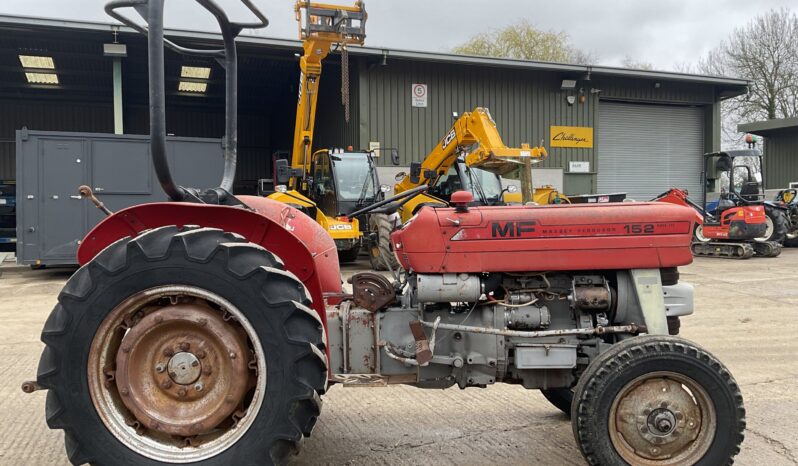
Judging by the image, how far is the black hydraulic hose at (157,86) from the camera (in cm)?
226

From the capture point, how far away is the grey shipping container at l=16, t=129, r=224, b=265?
10570 mm

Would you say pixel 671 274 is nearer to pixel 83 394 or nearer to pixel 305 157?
pixel 83 394

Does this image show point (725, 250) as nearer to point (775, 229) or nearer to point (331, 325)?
point (775, 229)

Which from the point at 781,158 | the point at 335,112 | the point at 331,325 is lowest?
the point at 331,325

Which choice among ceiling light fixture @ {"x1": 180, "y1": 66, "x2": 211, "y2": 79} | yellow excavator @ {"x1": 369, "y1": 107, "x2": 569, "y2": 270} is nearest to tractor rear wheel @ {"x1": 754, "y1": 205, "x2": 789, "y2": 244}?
yellow excavator @ {"x1": 369, "y1": 107, "x2": 569, "y2": 270}

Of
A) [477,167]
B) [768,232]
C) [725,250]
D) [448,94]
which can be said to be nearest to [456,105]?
[448,94]

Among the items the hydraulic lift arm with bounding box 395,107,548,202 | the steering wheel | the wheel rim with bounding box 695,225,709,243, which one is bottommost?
the wheel rim with bounding box 695,225,709,243

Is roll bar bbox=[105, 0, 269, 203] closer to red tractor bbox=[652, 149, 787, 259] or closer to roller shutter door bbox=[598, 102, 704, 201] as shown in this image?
red tractor bbox=[652, 149, 787, 259]

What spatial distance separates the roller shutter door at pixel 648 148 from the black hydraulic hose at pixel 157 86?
716 inches

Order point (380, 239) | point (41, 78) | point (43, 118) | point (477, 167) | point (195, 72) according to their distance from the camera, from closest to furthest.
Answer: point (380, 239)
point (477, 167)
point (195, 72)
point (41, 78)
point (43, 118)

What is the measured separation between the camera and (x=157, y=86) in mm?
2322

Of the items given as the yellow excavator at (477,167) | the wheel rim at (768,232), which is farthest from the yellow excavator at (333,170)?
the wheel rim at (768,232)

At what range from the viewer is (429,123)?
16484 millimetres

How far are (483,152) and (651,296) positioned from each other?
821 cm
